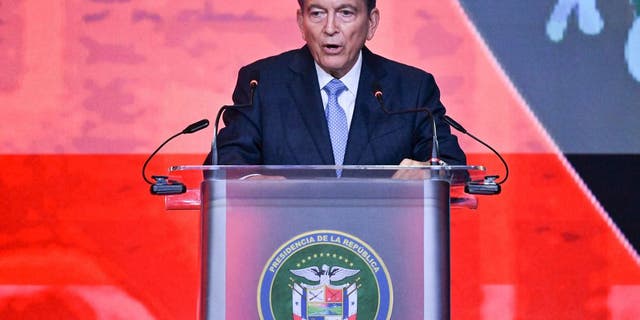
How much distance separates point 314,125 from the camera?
2.65 meters

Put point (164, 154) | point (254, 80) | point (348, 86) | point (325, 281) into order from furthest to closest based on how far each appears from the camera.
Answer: point (164, 154) < point (348, 86) < point (254, 80) < point (325, 281)

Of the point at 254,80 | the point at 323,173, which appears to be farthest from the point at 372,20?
the point at 323,173

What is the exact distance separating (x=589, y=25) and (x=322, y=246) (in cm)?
225

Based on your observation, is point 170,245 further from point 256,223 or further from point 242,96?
point 256,223

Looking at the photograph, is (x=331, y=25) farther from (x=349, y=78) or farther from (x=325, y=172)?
(x=325, y=172)

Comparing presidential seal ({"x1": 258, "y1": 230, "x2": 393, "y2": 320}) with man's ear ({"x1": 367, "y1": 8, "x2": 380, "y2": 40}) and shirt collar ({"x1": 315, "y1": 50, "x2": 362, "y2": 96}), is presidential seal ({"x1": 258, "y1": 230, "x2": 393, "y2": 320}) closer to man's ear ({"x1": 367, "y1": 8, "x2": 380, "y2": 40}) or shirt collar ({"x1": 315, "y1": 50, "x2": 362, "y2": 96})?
shirt collar ({"x1": 315, "y1": 50, "x2": 362, "y2": 96})

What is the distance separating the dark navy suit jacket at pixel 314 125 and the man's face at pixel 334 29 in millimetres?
74

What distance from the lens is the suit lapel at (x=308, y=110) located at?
2.63 m

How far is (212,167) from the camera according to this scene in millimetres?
1828

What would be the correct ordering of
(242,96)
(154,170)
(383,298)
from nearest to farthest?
1. (383,298)
2. (242,96)
3. (154,170)

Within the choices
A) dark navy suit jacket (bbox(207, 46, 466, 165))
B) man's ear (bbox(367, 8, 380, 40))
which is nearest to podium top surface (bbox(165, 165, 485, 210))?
dark navy suit jacket (bbox(207, 46, 466, 165))

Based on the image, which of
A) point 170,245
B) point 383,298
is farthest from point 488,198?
point 383,298

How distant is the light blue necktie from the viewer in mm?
2660

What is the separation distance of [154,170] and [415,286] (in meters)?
2.01
